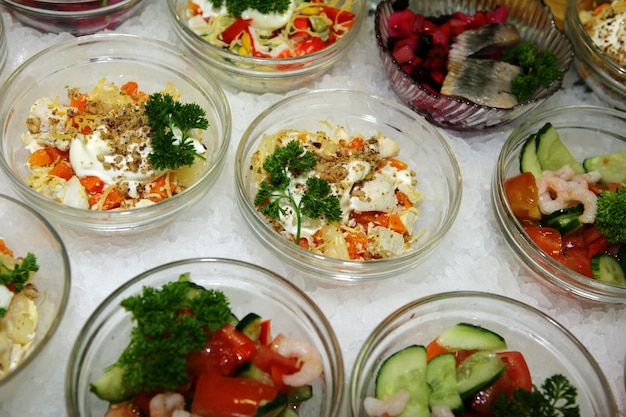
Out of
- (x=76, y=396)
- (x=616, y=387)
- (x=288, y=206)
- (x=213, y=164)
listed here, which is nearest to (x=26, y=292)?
(x=76, y=396)

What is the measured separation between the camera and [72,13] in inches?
98.0

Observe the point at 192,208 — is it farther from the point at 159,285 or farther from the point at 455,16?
the point at 455,16

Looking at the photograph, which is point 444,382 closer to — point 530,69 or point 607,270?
point 607,270

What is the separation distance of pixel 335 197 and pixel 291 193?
0.52 feet

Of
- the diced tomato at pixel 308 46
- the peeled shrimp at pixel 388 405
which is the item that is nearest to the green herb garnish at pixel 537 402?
the peeled shrimp at pixel 388 405

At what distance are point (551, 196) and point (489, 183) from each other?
0.81 ft

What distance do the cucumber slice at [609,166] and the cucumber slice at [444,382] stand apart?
1.12 meters

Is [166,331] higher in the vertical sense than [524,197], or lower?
higher

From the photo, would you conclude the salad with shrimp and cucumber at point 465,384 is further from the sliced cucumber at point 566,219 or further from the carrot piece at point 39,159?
the carrot piece at point 39,159

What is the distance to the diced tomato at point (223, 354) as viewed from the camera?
1.72 metres

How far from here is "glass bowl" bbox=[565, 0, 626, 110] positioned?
2639 millimetres

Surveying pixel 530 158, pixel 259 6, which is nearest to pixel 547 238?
pixel 530 158

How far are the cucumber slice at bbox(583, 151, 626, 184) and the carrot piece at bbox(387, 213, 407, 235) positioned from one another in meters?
0.86

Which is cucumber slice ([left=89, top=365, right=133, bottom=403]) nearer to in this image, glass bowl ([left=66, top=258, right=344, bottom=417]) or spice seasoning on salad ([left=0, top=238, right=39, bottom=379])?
glass bowl ([left=66, top=258, right=344, bottom=417])
